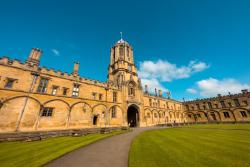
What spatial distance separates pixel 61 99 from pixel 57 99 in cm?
63

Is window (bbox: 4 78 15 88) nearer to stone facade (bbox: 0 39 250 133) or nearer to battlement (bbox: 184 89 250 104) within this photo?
stone facade (bbox: 0 39 250 133)

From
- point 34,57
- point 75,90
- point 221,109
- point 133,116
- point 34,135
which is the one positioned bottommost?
point 34,135

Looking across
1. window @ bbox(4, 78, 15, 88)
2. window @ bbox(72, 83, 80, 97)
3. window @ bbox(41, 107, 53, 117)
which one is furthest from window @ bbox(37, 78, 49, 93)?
window @ bbox(72, 83, 80, 97)

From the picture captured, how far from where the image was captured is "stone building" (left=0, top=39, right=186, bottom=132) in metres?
15.8

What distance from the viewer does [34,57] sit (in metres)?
20.1

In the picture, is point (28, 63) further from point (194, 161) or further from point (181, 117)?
point (181, 117)

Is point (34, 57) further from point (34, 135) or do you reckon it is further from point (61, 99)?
point (34, 135)

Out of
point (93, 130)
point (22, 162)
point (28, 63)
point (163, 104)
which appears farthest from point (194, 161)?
point (163, 104)

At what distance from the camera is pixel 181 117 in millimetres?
51938

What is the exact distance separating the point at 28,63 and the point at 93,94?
1252cm

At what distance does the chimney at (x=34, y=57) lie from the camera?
19489 mm

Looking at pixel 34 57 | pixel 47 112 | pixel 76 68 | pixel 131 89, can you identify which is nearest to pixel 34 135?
pixel 47 112

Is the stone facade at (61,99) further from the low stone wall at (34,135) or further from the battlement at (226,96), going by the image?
the battlement at (226,96)

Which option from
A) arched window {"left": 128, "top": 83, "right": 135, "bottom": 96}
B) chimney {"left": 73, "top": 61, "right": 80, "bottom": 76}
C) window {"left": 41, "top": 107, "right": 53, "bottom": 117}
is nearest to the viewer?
window {"left": 41, "top": 107, "right": 53, "bottom": 117}
